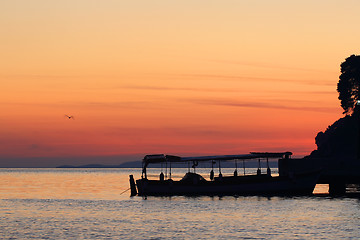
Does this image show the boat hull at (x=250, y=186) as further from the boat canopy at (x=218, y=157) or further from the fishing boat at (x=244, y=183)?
the boat canopy at (x=218, y=157)

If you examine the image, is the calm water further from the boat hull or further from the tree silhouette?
the tree silhouette

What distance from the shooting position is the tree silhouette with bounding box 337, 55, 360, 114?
139500 millimetres

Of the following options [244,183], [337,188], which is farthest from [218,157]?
[337,188]

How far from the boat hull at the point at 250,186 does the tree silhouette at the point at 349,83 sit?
62.1 meters

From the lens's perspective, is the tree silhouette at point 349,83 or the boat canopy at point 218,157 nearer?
the boat canopy at point 218,157

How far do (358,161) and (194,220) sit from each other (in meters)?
42.5

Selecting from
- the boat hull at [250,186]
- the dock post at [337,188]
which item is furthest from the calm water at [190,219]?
the dock post at [337,188]

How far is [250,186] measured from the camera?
8162cm

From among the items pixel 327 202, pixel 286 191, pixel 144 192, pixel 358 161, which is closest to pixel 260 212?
pixel 327 202

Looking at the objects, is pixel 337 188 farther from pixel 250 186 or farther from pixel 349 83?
pixel 349 83

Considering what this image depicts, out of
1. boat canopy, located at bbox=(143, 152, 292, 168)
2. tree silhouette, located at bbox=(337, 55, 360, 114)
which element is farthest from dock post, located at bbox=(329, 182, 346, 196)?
tree silhouette, located at bbox=(337, 55, 360, 114)

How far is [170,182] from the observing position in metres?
83.9

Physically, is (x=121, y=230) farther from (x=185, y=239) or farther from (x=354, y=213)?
(x=354, y=213)

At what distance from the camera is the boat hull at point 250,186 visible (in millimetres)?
80562
